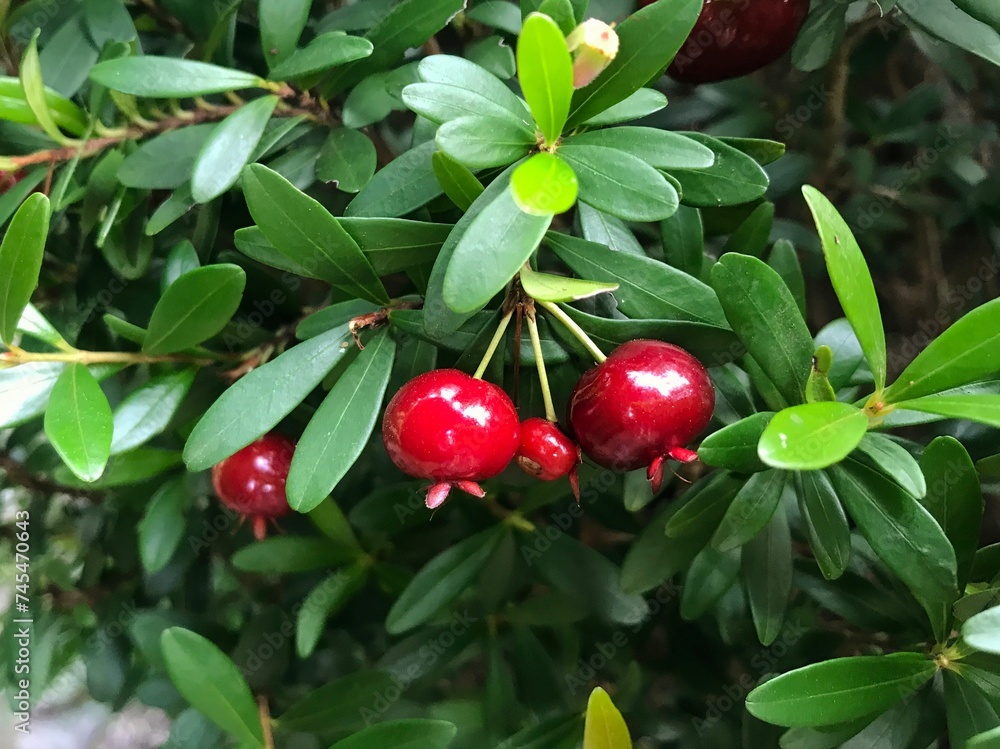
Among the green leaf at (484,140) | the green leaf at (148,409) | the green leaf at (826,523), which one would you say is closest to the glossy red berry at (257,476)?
the green leaf at (148,409)

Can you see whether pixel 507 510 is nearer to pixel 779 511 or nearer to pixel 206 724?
pixel 779 511

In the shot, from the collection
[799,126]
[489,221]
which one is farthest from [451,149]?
[799,126]

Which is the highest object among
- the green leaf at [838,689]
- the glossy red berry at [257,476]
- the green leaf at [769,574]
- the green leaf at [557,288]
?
the green leaf at [557,288]

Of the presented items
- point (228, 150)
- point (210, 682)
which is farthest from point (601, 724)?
point (228, 150)

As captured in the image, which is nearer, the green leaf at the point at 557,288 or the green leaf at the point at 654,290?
the green leaf at the point at 557,288

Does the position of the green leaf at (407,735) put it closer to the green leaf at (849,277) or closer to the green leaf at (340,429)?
the green leaf at (340,429)

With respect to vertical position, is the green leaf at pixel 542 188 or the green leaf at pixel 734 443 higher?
the green leaf at pixel 542 188

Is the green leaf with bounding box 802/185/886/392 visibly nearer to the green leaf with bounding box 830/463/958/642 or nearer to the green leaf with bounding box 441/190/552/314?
the green leaf with bounding box 830/463/958/642

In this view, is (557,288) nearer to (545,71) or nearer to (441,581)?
(545,71)
